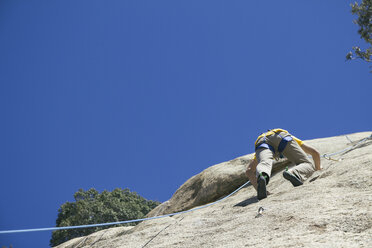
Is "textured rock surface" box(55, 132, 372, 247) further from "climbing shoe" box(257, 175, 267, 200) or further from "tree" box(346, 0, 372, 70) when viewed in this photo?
"tree" box(346, 0, 372, 70)

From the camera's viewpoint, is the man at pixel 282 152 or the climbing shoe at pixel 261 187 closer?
the climbing shoe at pixel 261 187

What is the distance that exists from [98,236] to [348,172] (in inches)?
200

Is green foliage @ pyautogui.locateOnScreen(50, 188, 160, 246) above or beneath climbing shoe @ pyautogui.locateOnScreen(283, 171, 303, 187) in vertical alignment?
above

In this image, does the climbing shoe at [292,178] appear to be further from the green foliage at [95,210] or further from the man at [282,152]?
the green foliage at [95,210]

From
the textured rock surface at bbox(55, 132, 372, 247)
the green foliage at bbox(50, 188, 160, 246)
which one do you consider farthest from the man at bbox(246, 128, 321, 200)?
the green foliage at bbox(50, 188, 160, 246)

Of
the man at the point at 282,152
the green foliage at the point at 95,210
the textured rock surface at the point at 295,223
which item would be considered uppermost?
the green foliage at the point at 95,210

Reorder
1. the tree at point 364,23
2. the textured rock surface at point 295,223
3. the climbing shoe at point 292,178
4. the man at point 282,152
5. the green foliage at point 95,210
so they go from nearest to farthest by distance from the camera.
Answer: the textured rock surface at point 295,223, the climbing shoe at point 292,178, the man at point 282,152, the tree at point 364,23, the green foliage at point 95,210

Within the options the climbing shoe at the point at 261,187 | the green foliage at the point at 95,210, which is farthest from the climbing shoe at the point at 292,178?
the green foliage at the point at 95,210

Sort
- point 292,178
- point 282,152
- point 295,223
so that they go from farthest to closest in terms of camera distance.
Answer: point 282,152 < point 292,178 < point 295,223

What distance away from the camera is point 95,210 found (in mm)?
31922

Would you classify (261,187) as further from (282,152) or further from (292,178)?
(282,152)

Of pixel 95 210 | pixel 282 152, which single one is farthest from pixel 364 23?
pixel 95 210

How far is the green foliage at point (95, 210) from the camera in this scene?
31375 millimetres

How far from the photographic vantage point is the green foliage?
3138cm
